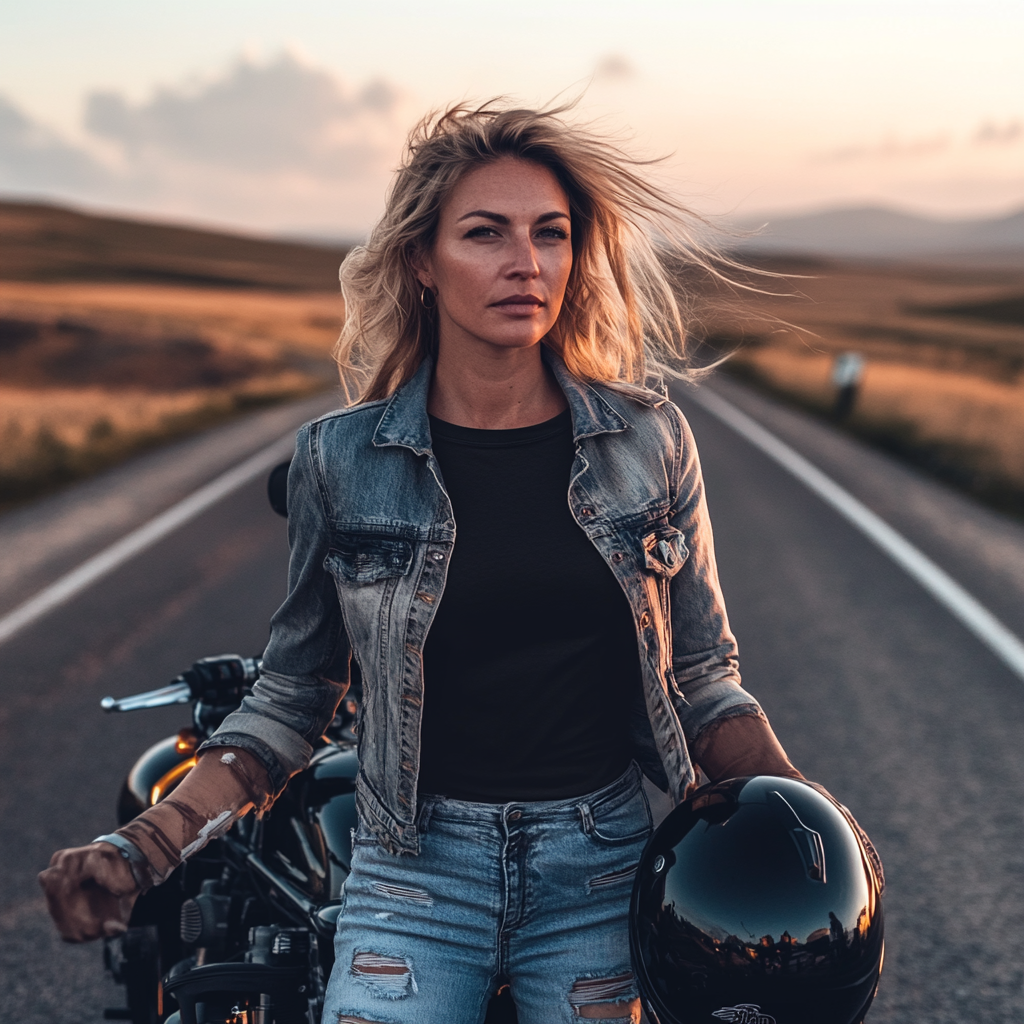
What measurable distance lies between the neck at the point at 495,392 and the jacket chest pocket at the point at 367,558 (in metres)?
0.29

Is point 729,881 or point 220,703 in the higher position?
point 729,881

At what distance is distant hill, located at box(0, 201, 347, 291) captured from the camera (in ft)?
284

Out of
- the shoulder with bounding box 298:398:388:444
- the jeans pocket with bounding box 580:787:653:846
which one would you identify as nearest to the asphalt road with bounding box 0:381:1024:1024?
the jeans pocket with bounding box 580:787:653:846

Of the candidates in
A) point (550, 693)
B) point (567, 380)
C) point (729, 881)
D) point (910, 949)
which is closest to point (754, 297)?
point (567, 380)

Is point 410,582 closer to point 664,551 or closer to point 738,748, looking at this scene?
point 664,551

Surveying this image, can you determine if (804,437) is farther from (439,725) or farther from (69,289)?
(69,289)

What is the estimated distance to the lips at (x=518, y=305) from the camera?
2094mm

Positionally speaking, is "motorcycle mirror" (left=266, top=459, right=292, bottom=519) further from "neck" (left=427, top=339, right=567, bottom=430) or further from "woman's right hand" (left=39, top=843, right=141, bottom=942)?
"woman's right hand" (left=39, top=843, right=141, bottom=942)

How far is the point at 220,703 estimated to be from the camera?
2.51m

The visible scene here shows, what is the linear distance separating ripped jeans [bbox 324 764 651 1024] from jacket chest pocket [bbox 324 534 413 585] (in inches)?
16.4

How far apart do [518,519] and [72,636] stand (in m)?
5.02

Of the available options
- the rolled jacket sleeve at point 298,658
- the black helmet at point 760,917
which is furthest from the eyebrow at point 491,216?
the black helmet at point 760,917

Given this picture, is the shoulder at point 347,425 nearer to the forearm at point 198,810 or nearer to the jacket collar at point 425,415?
the jacket collar at point 425,415

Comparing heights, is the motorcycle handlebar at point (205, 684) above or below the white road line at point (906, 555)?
above
